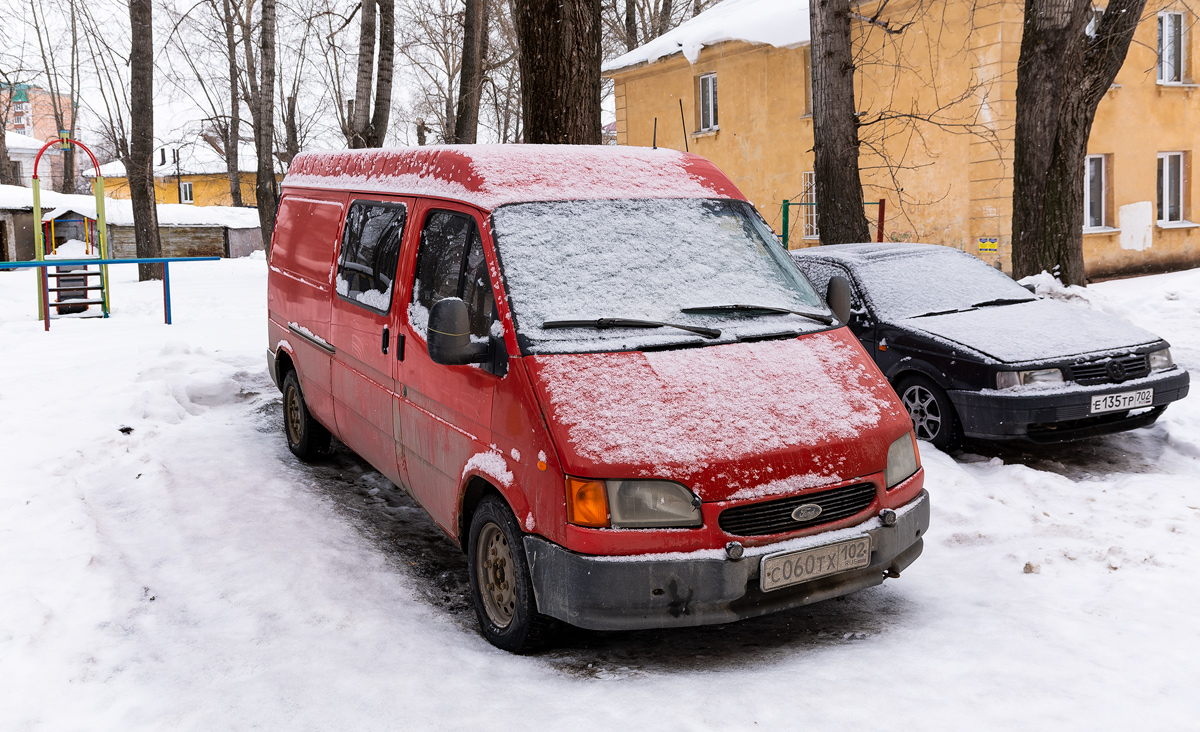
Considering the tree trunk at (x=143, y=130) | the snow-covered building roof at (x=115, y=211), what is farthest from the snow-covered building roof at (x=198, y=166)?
the tree trunk at (x=143, y=130)

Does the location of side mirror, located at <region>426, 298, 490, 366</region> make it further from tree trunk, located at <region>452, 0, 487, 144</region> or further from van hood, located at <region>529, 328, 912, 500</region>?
tree trunk, located at <region>452, 0, 487, 144</region>

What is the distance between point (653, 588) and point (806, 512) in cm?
63

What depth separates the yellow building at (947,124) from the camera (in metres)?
17.8

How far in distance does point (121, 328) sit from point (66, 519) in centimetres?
777

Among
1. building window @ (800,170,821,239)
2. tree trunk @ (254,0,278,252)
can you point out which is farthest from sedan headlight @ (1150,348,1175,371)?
tree trunk @ (254,0,278,252)

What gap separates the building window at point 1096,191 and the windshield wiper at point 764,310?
1778 cm

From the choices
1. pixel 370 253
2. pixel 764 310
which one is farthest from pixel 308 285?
pixel 764 310

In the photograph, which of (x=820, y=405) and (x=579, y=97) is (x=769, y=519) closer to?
(x=820, y=405)

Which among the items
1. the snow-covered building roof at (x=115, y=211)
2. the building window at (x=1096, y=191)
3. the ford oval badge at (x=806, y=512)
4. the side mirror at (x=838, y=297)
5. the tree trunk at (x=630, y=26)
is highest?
the tree trunk at (x=630, y=26)

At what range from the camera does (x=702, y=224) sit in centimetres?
449

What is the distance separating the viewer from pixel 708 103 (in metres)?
24.8

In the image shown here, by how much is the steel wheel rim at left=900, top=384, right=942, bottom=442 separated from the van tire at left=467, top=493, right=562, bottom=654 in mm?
3697

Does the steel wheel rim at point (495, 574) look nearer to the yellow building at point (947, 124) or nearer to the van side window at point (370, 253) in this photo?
the van side window at point (370, 253)

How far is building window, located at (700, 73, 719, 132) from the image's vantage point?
963 inches
